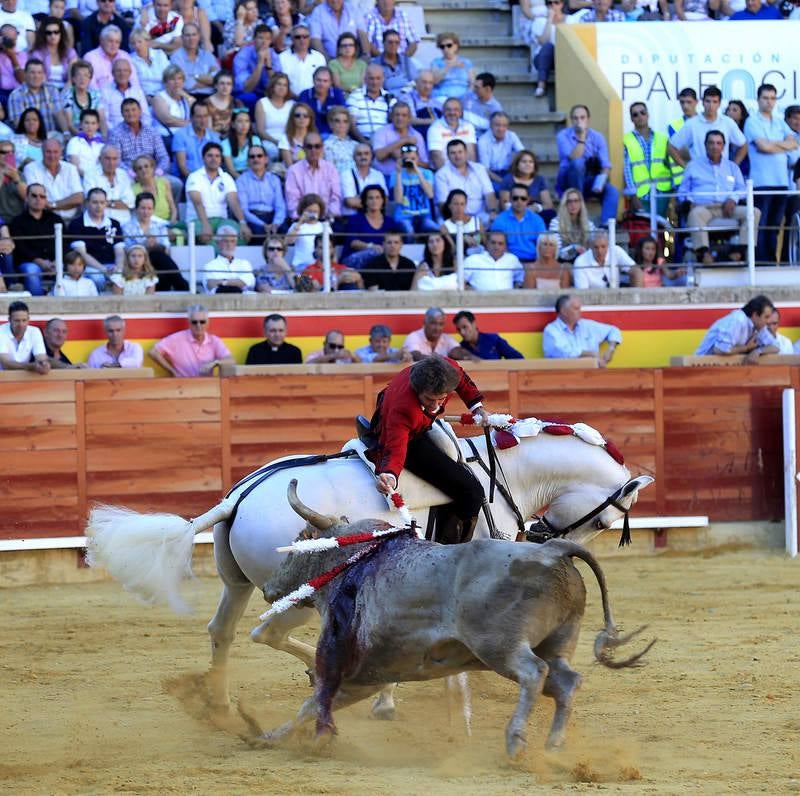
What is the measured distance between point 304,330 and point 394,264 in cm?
92

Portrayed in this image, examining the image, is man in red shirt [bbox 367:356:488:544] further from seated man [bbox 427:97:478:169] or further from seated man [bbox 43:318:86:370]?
seated man [bbox 427:97:478:169]

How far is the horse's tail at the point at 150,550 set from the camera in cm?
595

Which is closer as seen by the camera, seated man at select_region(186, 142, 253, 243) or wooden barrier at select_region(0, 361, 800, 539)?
wooden barrier at select_region(0, 361, 800, 539)

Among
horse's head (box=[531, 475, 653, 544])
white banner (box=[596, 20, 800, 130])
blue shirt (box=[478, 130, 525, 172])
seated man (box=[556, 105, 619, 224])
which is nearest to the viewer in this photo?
horse's head (box=[531, 475, 653, 544])

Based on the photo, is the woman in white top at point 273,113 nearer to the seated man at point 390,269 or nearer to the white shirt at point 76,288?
the seated man at point 390,269

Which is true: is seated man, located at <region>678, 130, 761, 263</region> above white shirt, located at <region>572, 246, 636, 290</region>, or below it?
above

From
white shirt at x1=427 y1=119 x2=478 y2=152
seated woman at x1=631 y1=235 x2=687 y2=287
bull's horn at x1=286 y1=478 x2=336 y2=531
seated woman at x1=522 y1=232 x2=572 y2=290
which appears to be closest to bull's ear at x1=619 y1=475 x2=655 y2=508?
bull's horn at x1=286 y1=478 x2=336 y2=531

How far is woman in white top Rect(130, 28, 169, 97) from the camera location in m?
12.9

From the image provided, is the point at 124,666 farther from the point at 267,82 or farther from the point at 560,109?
the point at 560,109

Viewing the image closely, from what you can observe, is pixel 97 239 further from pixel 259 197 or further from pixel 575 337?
pixel 575 337

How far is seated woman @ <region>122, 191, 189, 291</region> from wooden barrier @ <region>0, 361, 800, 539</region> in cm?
130

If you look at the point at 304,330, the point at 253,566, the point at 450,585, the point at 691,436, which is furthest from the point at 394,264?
the point at 450,585

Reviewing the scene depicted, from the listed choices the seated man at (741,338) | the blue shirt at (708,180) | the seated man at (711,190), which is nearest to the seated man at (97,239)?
the seated man at (741,338)

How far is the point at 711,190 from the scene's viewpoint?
13.1m
